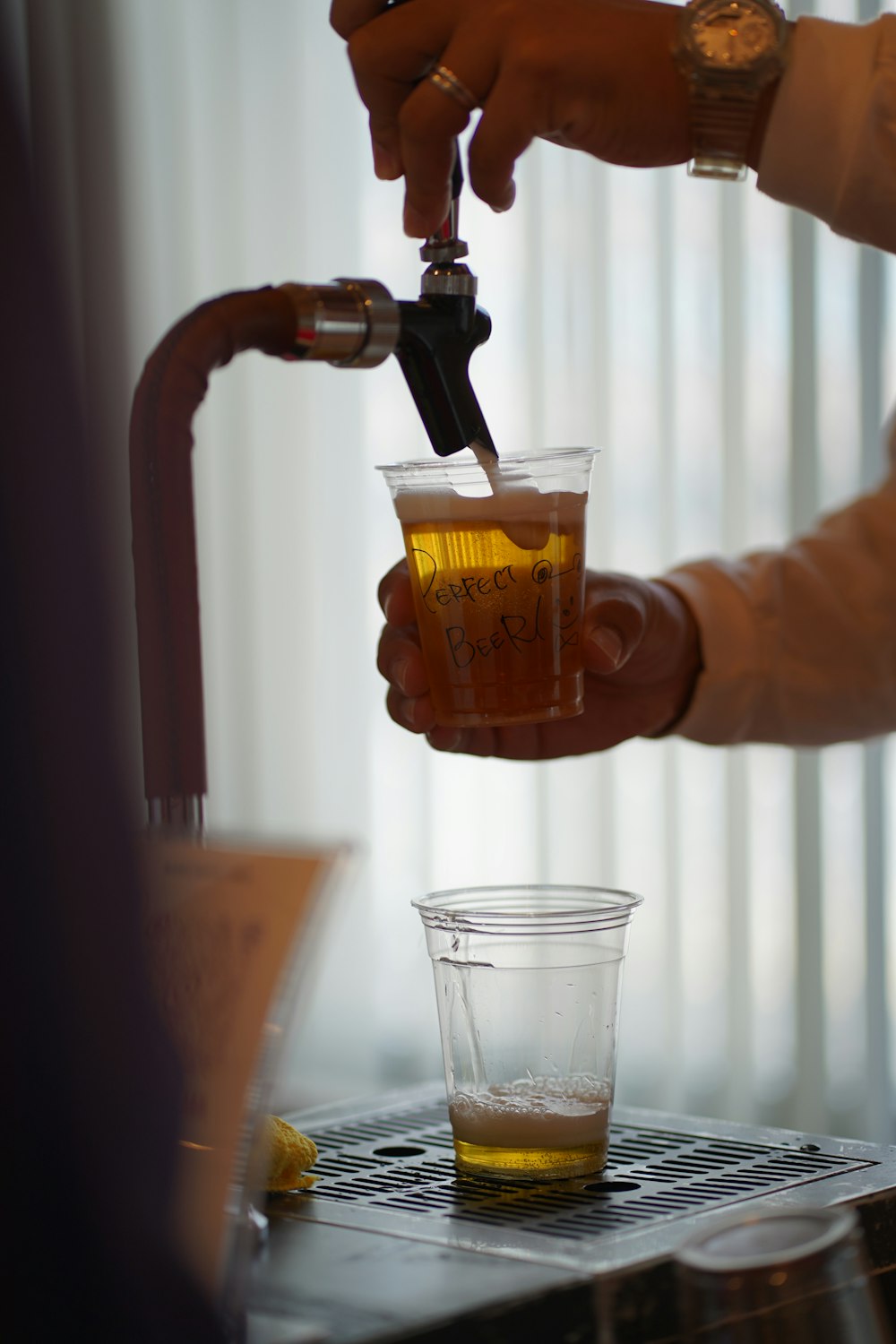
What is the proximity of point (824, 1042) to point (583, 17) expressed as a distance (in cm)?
225

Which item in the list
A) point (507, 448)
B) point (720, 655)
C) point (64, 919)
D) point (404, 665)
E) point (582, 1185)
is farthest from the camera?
point (507, 448)

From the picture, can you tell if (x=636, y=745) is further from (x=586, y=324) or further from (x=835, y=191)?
(x=835, y=191)

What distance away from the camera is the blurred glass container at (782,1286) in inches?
20.9

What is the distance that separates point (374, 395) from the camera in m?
3.19

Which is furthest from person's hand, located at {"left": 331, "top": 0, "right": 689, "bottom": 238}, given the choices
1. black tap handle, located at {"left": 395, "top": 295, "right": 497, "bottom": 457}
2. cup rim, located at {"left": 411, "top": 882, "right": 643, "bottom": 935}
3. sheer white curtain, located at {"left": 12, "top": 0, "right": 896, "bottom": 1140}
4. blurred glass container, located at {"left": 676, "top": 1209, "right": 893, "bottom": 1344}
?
sheer white curtain, located at {"left": 12, "top": 0, "right": 896, "bottom": 1140}

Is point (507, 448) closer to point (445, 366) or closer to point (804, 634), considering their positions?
point (804, 634)

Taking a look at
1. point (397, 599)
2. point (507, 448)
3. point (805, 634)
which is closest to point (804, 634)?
point (805, 634)

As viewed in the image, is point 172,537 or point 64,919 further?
point 172,537

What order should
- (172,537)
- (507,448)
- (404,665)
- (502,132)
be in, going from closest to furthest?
(172,537), (502,132), (404,665), (507,448)

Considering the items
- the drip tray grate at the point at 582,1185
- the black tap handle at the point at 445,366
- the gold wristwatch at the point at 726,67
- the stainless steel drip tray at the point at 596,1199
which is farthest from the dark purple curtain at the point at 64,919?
the gold wristwatch at the point at 726,67

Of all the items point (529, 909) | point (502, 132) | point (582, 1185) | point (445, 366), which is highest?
point (502, 132)

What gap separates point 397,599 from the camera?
3.56 feet

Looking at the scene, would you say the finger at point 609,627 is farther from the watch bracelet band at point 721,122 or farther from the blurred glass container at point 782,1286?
the blurred glass container at point 782,1286

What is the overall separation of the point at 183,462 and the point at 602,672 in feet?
1.45
